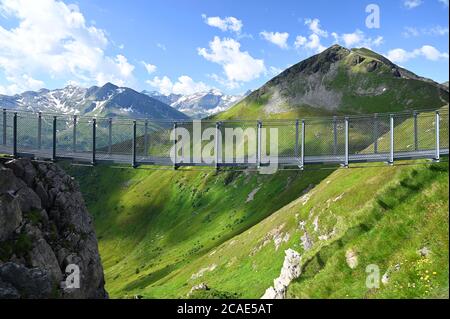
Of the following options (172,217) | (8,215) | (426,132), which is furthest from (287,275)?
(172,217)

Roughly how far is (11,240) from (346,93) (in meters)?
182

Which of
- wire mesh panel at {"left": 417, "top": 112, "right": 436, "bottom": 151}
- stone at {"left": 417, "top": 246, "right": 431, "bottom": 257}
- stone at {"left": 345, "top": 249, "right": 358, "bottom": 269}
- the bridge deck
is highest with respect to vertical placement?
wire mesh panel at {"left": 417, "top": 112, "right": 436, "bottom": 151}

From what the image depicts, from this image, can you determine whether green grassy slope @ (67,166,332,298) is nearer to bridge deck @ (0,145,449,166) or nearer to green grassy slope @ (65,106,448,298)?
green grassy slope @ (65,106,448,298)

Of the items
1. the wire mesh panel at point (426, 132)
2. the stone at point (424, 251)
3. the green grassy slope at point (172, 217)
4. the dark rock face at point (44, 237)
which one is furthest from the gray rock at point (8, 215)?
the wire mesh panel at point (426, 132)

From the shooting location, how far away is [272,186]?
4803 inches

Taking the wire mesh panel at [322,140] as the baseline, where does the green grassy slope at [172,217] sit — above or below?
below

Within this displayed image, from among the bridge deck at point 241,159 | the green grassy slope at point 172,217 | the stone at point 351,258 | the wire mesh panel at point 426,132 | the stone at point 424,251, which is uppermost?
the wire mesh panel at point 426,132

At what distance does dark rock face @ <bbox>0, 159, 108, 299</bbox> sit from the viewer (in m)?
36.5

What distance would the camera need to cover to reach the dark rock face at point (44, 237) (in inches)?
1438

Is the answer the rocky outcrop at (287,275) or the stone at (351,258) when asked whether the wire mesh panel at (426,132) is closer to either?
the rocky outcrop at (287,275)

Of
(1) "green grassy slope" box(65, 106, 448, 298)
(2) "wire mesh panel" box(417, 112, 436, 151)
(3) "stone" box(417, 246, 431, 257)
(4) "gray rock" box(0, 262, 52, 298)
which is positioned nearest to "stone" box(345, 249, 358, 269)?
(1) "green grassy slope" box(65, 106, 448, 298)

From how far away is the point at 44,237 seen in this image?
4428 centimetres
